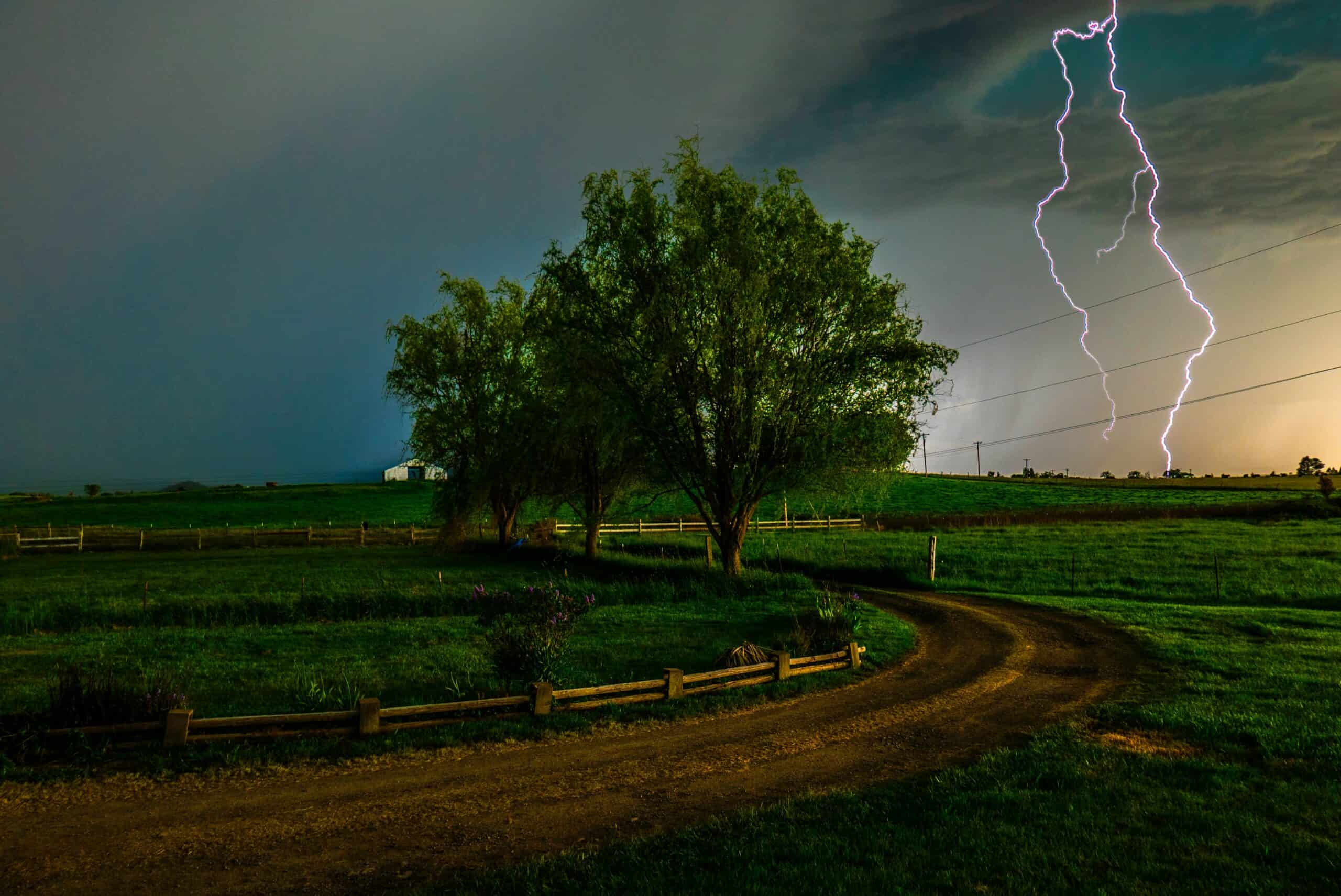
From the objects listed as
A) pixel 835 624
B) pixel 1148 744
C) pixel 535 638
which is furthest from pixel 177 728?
pixel 1148 744

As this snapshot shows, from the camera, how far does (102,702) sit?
10406 millimetres

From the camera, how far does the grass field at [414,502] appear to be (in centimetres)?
6825

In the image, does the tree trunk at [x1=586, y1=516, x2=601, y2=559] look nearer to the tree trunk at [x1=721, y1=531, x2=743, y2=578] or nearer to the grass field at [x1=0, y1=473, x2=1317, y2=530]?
the tree trunk at [x1=721, y1=531, x2=743, y2=578]

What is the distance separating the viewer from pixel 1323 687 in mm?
12953

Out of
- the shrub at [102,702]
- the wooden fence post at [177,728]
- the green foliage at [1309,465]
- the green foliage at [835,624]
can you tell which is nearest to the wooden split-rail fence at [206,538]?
the green foliage at [835,624]

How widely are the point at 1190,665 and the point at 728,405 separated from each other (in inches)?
607

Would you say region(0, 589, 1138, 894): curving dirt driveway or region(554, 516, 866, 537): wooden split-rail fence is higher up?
region(554, 516, 866, 537): wooden split-rail fence

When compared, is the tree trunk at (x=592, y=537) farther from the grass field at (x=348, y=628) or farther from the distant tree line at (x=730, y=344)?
the distant tree line at (x=730, y=344)

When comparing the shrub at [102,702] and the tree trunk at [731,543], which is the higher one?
the tree trunk at [731,543]

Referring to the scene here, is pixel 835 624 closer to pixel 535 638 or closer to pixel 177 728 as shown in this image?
pixel 535 638

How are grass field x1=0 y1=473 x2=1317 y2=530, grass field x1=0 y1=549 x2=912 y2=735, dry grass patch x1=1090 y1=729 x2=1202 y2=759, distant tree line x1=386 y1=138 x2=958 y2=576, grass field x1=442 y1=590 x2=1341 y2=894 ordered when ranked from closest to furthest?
grass field x1=442 y1=590 x2=1341 y2=894
dry grass patch x1=1090 y1=729 x2=1202 y2=759
grass field x1=0 y1=549 x2=912 y2=735
distant tree line x1=386 y1=138 x2=958 y2=576
grass field x1=0 y1=473 x2=1317 y2=530

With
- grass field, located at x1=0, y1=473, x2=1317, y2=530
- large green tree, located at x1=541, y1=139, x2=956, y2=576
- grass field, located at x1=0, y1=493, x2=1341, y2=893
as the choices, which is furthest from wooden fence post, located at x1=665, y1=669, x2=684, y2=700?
grass field, located at x1=0, y1=473, x2=1317, y2=530

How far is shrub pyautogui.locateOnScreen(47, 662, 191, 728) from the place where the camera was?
10258 millimetres

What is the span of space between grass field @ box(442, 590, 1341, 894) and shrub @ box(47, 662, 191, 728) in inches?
282
